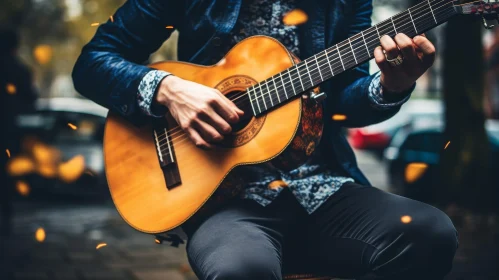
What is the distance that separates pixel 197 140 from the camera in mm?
1853

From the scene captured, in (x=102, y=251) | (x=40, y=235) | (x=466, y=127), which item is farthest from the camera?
(x=466, y=127)

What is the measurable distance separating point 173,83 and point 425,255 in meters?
0.96

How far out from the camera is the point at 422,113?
14.8m

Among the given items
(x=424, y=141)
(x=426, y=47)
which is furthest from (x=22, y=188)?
(x=426, y=47)

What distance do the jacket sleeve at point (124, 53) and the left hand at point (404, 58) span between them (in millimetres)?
786

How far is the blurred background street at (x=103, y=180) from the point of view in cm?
463

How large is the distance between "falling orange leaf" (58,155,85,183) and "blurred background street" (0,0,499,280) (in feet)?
0.06

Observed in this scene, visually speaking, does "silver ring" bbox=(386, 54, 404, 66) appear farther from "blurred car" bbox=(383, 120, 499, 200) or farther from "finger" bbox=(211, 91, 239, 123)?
"blurred car" bbox=(383, 120, 499, 200)

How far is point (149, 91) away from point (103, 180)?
23.0 ft

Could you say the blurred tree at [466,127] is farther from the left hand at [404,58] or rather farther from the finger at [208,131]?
the finger at [208,131]

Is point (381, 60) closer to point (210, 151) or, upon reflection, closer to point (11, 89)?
point (210, 151)

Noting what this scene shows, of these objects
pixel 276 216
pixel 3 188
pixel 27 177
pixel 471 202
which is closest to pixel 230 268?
pixel 276 216

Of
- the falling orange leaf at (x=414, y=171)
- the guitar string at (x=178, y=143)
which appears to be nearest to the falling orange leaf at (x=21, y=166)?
the falling orange leaf at (x=414, y=171)

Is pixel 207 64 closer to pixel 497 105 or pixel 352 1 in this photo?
pixel 352 1
